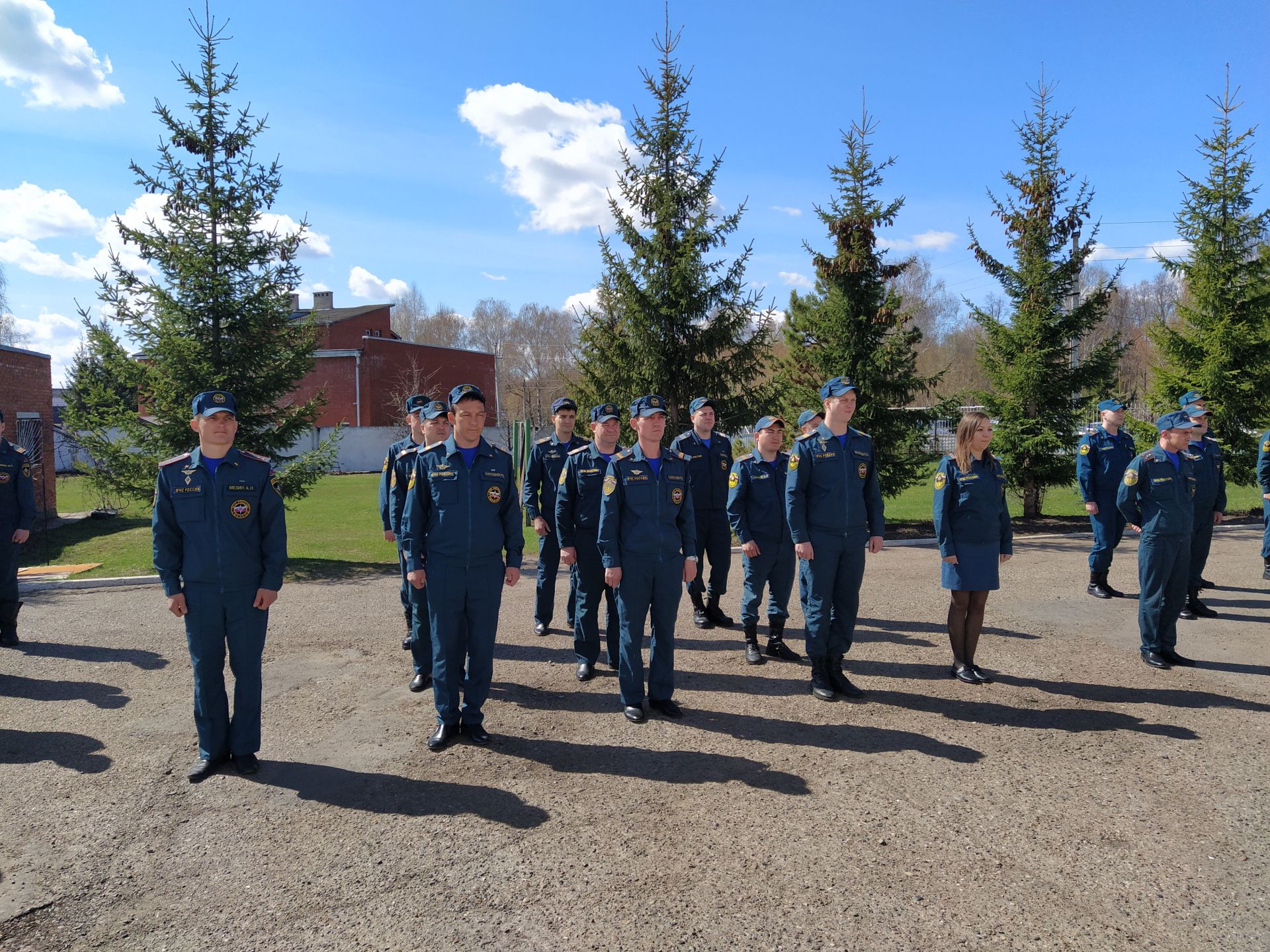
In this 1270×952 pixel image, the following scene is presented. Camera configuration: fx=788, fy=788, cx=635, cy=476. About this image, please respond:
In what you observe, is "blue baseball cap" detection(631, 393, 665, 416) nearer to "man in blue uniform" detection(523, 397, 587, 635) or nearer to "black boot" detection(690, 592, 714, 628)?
"man in blue uniform" detection(523, 397, 587, 635)

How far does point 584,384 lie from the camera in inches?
559

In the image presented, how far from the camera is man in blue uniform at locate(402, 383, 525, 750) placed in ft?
16.1

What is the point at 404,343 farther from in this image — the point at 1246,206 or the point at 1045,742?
the point at 1045,742

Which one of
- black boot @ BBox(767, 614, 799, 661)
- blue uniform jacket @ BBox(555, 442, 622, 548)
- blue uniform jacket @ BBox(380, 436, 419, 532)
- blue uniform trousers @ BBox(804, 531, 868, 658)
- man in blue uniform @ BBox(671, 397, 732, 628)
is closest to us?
blue uniform trousers @ BBox(804, 531, 868, 658)

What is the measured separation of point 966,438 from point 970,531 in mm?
712

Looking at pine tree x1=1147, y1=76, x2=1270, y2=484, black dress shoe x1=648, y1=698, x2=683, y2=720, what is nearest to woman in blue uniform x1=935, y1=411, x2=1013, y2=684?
black dress shoe x1=648, y1=698, x2=683, y2=720

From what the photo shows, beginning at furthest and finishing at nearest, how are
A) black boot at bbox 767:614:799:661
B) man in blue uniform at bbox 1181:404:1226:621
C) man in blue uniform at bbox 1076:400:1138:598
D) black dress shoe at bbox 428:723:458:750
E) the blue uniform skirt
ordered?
man in blue uniform at bbox 1076:400:1138:598, man in blue uniform at bbox 1181:404:1226:621, black boot at bbox 767:614:799:661, the blue uniform skirt, black dress shoe at bbox 428:723:458:750

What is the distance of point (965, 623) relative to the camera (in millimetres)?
6020

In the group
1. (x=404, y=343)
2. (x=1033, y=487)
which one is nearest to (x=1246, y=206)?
(x=1033, y=487)

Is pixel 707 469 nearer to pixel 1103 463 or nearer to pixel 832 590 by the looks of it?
pixel 832 590

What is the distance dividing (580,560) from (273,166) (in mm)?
9130

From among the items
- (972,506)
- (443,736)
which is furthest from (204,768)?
(972,506)

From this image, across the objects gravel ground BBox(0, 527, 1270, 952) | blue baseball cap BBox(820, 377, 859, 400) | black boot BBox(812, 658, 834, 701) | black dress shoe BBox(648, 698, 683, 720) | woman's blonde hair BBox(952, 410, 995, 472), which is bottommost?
gravel ground BBox(0, 527, 1270, 952)

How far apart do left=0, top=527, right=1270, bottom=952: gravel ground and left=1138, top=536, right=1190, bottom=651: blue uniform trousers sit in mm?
327
